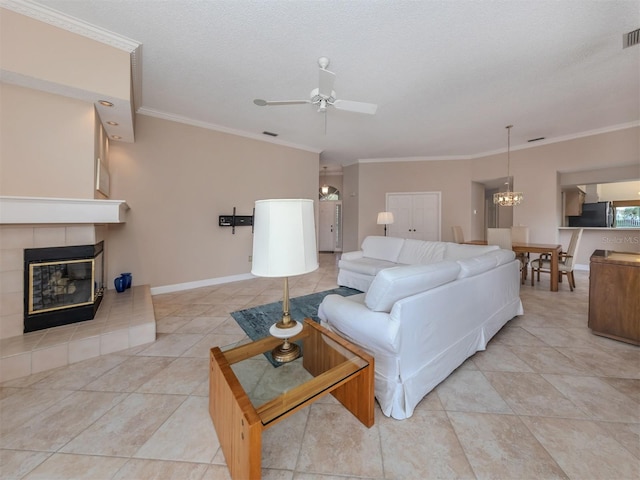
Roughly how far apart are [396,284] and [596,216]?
271 inches

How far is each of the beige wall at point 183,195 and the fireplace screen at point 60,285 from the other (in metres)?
1.25

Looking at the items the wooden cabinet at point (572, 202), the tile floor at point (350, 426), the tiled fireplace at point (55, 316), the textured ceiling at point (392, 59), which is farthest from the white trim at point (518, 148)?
the tiled fireplace at point (55, 316)

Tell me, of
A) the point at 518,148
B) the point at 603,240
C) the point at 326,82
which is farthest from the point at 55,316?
the point at 603,240

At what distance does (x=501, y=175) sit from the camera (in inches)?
228

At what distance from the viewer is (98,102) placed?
240 cm

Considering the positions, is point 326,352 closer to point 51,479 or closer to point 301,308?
point 51,479

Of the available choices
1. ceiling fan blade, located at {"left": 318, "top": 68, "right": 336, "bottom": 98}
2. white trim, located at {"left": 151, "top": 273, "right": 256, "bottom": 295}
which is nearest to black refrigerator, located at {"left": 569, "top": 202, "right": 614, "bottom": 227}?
ceiling fan blade, located at {"left": 318, "top": 68, "right": 336, "bottom": 98}

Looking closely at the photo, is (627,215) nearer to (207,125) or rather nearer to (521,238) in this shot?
(521,238)

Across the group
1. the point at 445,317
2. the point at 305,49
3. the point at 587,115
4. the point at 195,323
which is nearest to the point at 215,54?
the point at 305,49

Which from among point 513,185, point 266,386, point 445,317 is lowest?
point 266,386

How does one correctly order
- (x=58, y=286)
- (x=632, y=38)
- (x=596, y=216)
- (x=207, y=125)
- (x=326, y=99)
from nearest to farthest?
(x=632, y=38) < (x=58, y=286) < (x=326, y=99) < (x=207, y=125) < (x=596, y=216)

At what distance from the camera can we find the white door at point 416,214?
649 cm

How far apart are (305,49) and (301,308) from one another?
2857 mm

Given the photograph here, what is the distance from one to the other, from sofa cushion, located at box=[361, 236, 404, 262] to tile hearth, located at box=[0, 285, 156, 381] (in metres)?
3.33
